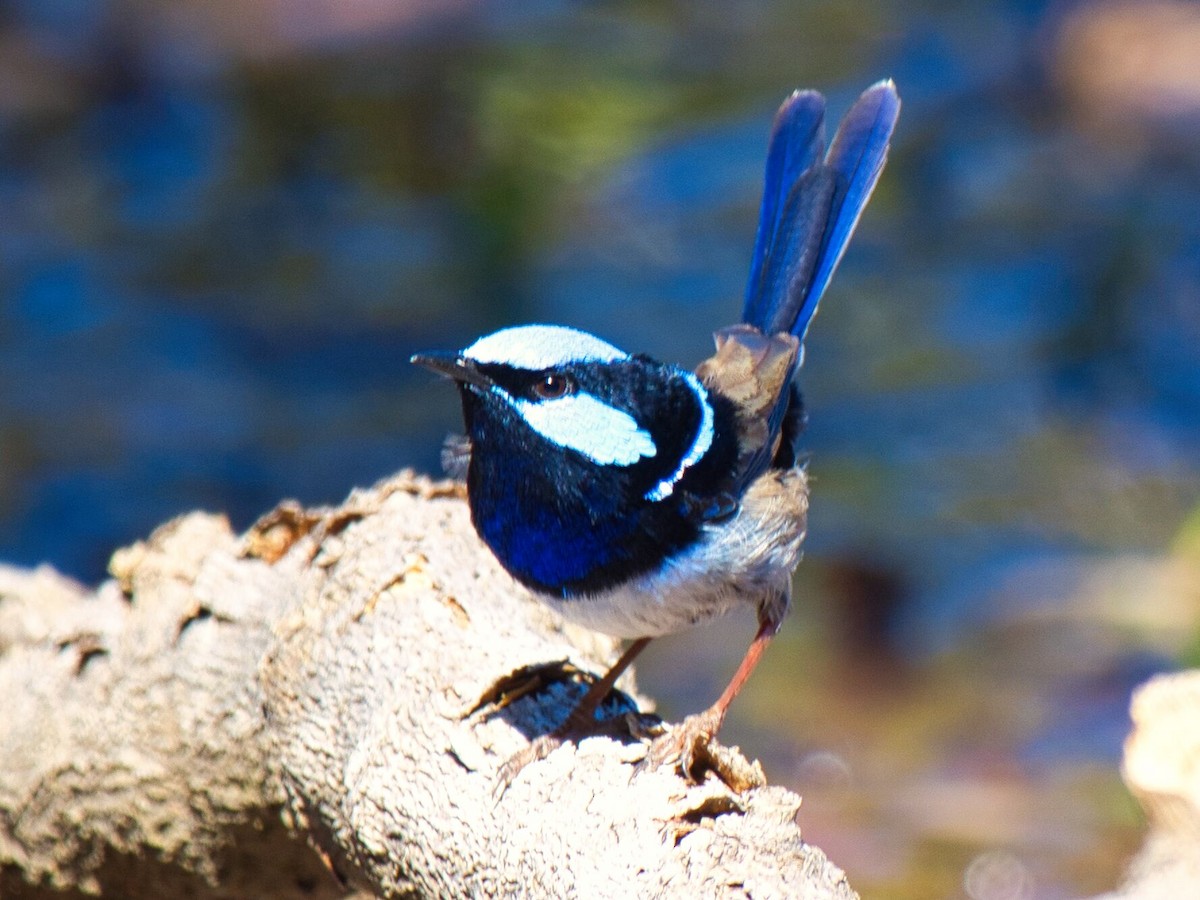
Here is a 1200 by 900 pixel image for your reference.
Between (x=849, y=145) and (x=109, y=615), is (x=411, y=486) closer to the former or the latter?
(x=109, y=615)

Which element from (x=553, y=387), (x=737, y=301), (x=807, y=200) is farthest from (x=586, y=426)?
(x=737, y=301)

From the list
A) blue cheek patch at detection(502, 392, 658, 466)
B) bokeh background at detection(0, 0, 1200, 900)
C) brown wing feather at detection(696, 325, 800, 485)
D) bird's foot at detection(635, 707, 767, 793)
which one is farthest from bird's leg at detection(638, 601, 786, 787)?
bokeh background at detection(0, 0, 1200, 900)

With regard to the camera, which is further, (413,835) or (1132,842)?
(1132,842)

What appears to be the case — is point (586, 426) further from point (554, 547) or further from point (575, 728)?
point (575, 728)

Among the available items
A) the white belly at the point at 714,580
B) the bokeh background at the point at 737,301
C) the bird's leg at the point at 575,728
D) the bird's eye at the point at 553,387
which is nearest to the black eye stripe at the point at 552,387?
the bird's eye at the point at 553,387

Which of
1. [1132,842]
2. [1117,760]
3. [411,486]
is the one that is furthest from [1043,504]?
[411,486]

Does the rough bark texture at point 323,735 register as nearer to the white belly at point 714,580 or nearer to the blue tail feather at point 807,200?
the white belly at point 714,580
